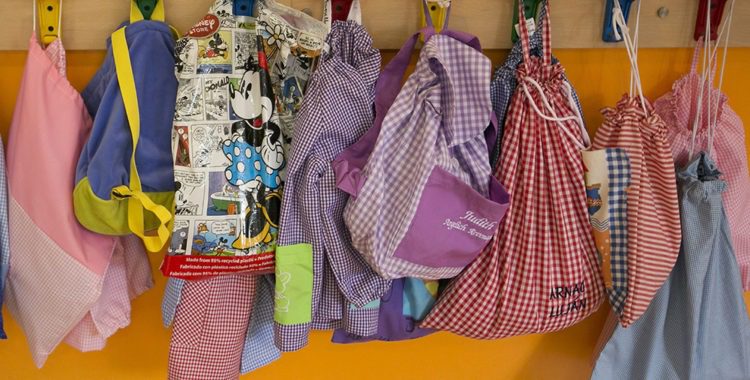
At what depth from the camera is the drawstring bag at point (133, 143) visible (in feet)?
2.76

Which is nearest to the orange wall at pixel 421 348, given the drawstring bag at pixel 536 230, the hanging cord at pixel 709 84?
the hanging cord at pixel 709 84

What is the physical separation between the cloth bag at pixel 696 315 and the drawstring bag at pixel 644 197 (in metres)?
0.05

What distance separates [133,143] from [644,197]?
0.73 metres

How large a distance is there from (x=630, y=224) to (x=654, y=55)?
1.08 feet

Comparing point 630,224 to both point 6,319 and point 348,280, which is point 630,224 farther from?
point 6,319

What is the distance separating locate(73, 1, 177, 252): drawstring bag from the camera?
0.84m

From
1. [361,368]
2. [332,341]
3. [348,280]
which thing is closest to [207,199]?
[348,280]

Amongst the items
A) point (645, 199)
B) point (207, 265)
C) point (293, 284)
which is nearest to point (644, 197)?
point (645, 199)

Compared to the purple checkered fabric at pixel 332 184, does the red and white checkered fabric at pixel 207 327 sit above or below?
below

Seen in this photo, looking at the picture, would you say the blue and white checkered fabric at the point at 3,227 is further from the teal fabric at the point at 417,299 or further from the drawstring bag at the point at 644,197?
the drawstring bag at the point at 644,197

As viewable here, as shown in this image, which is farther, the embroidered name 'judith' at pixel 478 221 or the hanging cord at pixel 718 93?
the hanging cord at pixel 718 93

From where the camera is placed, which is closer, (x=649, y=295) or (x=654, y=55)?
(x=649, y=295)

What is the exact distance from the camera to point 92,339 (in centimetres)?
94

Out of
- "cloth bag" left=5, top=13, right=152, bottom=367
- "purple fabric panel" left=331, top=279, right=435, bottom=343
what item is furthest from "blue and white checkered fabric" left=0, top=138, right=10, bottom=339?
"purple fabric panel" left=331, top=279, right=435, bottom=343
